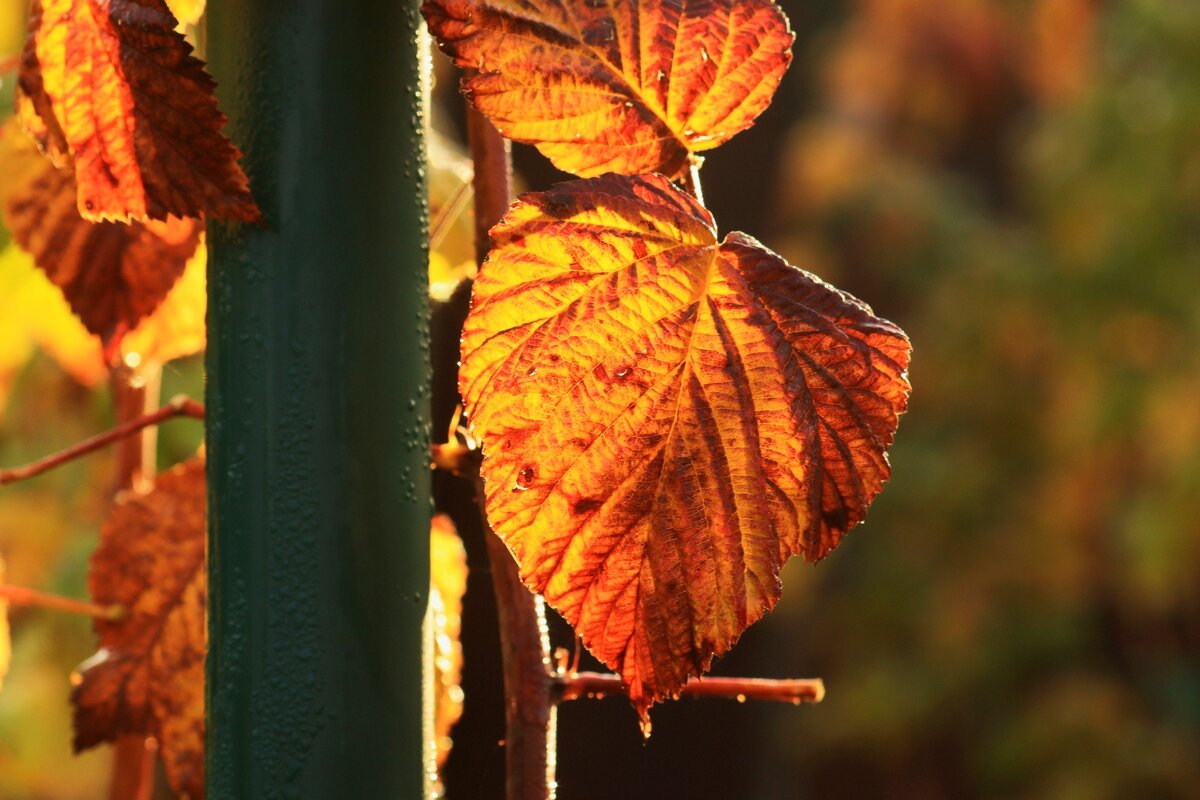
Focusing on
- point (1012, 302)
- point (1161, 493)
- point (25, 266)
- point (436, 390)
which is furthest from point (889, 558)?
point (25, 266)

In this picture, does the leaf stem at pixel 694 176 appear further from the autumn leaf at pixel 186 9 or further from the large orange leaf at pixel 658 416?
the autumn leaf at pixel 186 9

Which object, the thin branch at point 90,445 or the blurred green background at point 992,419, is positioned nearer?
the thin branch at point 90,445

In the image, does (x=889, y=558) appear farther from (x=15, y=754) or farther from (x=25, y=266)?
(x=25, y=266)

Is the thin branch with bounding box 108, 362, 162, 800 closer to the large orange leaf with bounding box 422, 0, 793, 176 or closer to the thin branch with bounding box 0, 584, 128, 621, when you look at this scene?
the thin branch with bounding box 0, 584, 128, 621

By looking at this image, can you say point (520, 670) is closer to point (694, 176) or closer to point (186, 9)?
point (694, 176)

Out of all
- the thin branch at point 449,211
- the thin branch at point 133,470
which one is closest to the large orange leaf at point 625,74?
the thin branch at point 449,211
